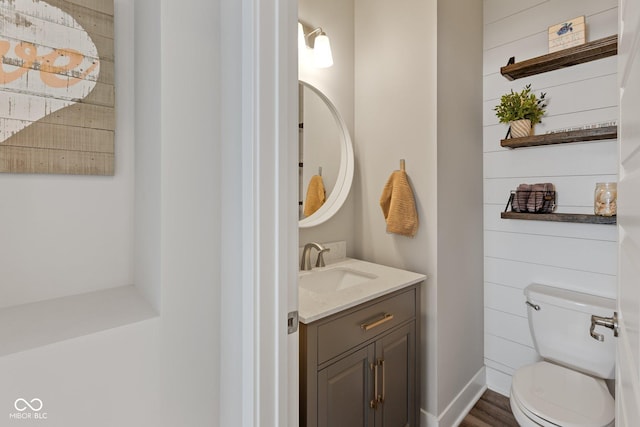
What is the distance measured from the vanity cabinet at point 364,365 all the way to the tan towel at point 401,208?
12.5 inches

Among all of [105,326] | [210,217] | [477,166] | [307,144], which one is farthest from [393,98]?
[105,326]

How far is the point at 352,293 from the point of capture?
4.21 ft

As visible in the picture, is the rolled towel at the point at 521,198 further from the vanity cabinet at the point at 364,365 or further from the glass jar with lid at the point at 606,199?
the vanity cabinet at the point at 364,365

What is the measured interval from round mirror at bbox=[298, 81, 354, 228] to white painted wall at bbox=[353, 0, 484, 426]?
129 mm

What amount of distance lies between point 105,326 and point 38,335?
12 centimetres

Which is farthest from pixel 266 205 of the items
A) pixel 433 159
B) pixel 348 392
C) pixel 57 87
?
pixel 433 159

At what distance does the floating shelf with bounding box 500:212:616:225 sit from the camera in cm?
150

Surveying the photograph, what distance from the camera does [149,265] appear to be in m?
0.82

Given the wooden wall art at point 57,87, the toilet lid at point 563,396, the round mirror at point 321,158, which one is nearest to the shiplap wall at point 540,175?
the toilet lid at point 563,396

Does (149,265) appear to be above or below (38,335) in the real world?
above

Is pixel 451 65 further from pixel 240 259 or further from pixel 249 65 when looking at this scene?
pixel 240 259

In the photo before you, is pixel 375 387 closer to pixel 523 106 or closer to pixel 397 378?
pixel 397 378

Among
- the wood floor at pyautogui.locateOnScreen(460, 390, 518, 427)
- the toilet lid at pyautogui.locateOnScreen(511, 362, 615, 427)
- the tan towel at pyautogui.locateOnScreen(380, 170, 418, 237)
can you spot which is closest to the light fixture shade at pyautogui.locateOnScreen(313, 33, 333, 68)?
the tan towel at pyautogui.locateOnScreen(380, 170, 418, 237)

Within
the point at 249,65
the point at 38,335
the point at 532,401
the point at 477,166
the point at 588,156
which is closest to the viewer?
the point at 38,335
